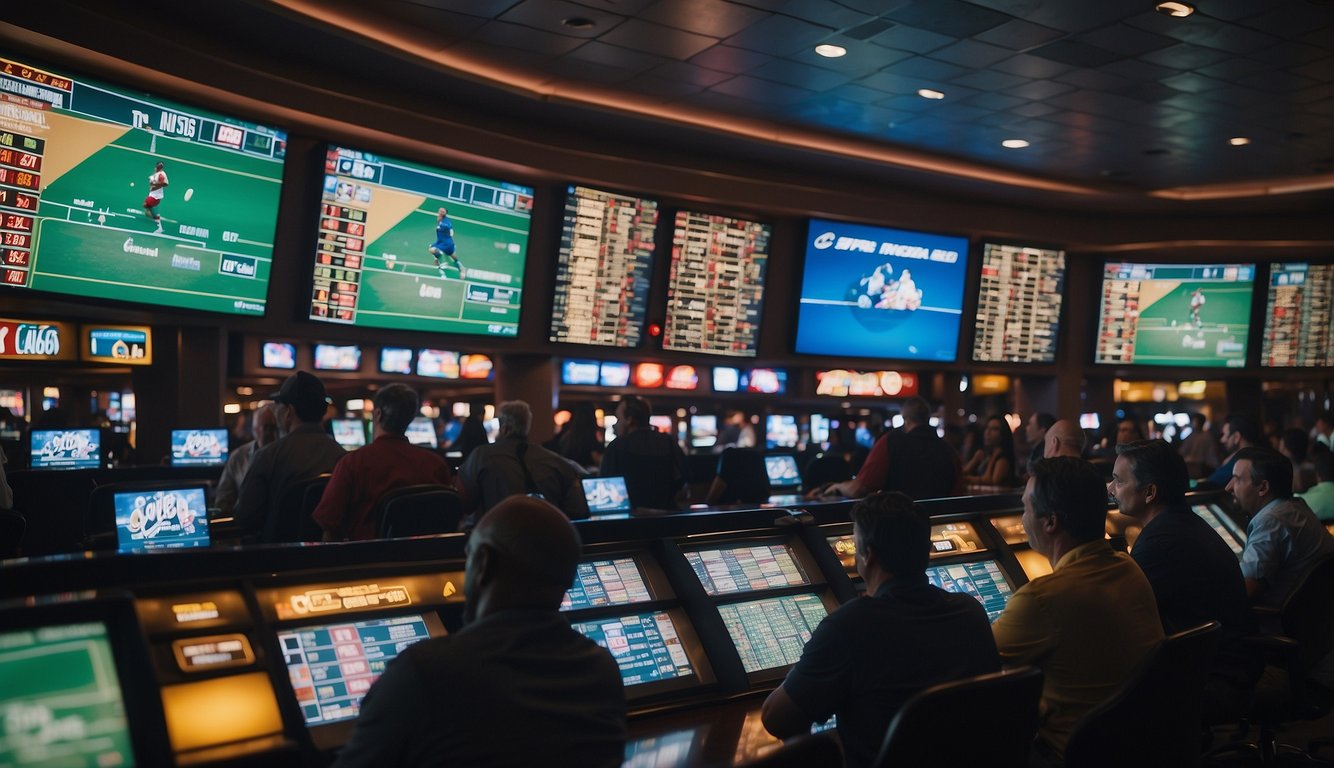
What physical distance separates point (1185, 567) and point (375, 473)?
2.58m

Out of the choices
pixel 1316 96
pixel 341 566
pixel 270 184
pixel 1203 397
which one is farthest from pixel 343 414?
pixel 1203 397

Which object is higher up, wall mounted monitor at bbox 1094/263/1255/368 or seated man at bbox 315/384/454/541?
wall mounted monitor at bbox 1094/263/1255/368

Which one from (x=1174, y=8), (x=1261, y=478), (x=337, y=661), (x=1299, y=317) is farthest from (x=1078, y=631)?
(x=1299, y=317)

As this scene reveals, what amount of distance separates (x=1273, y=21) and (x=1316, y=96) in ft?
5.51

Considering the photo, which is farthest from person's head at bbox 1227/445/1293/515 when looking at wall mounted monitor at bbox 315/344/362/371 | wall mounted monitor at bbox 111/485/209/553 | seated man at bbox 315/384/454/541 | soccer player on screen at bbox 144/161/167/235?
wall mounted monitor at bbox 315/344/362/371

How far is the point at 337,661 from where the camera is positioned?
1.91 m

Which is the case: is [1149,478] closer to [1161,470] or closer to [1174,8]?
[1161,470]

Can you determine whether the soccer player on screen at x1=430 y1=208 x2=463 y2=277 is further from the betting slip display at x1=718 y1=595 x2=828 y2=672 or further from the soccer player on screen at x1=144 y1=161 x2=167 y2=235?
the betting slip display at x1=718 y1=595 x2=828 y2=672

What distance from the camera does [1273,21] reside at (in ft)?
16.9

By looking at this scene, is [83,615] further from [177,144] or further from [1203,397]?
[1203,397]

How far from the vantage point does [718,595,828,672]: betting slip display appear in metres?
2.49

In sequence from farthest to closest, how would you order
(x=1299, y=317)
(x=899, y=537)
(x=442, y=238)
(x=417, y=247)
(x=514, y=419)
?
1. (x=1299, y=317)
2. (x=442, y=238)
3. (x=417, y=247)
4. (x=514, y=419)
5. (x=899, y=537)

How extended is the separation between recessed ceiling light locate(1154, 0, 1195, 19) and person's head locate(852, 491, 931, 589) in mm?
3866

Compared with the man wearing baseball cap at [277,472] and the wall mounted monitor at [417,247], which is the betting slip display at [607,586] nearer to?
the man wearing baseball cap at [277,472]
